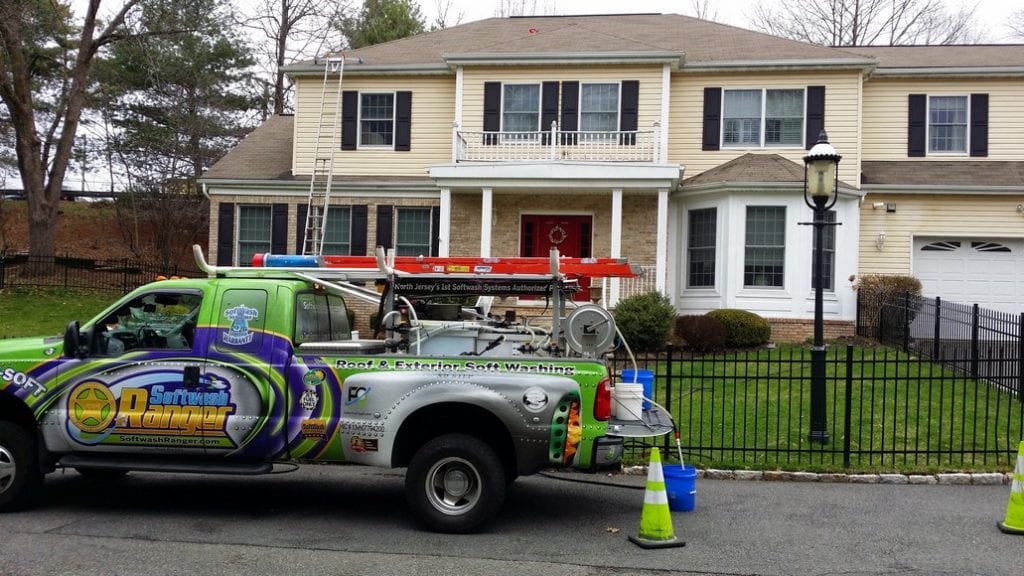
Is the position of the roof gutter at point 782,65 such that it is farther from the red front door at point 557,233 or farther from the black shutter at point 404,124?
the black shutter at point 404,124

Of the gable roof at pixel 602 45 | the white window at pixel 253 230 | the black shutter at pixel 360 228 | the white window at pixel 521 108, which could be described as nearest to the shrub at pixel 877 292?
the gable roof at pixel 602 45

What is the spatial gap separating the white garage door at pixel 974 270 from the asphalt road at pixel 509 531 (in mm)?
12761

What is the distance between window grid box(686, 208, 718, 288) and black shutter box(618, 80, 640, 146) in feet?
7.55

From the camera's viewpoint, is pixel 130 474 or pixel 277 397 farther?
pixel 130 474

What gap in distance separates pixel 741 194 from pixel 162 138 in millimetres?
23957

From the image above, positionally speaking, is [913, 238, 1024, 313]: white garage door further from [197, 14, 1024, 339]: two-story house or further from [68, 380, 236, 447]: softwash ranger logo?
[68, 380, 236, 447]: softwash ranger logo

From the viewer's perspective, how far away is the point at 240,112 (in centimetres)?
3741

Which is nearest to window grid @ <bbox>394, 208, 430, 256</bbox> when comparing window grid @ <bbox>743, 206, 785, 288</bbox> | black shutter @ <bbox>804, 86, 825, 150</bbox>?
window grid @ <bbox>743, 206, 785, 288</bbox>

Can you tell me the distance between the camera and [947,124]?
21.0 m

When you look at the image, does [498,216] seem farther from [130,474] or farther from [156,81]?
[156,81]

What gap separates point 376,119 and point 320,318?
15.1 meters

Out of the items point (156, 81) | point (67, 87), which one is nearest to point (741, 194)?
point (156, 81)

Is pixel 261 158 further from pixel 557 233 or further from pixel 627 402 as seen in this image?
pixel 627 402

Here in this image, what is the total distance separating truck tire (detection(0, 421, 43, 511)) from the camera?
7.07m
